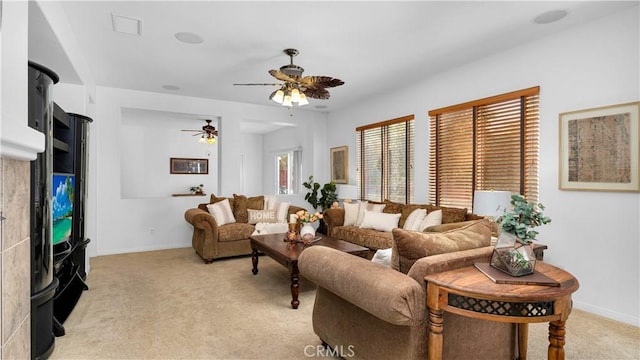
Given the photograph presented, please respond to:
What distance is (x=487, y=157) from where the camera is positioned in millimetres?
3992

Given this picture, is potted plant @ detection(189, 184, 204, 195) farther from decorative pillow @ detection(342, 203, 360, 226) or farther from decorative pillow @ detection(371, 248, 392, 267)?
decorative pillow @ detection(371, 248, 392, 267)

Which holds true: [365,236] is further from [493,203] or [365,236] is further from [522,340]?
[522,340]

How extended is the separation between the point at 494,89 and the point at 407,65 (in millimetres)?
1040

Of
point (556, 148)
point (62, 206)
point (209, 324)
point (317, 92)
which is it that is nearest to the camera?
point (209, 324)

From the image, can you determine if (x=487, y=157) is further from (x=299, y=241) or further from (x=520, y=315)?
(x=520, y=315)

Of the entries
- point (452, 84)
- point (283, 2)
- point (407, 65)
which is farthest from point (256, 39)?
point (452, 84)

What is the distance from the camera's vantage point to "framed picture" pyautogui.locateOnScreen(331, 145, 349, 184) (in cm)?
651

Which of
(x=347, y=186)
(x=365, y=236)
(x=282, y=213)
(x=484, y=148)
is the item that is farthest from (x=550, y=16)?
(x=282, y=213)

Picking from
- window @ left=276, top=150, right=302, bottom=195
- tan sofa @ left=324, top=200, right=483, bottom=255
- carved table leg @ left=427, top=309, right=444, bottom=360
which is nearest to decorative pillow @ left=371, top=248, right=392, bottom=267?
carved table leg @ left=427, top=309, right=444, bottom=360

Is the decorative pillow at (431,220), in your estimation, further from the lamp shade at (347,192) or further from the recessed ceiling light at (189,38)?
the recessed ceiling light at (189,38)

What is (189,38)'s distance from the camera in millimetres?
3404

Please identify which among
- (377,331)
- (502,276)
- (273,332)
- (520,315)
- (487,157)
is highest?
(487,157)

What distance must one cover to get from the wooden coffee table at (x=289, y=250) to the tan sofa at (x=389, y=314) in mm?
851

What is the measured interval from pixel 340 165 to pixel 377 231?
2265 millimetres
